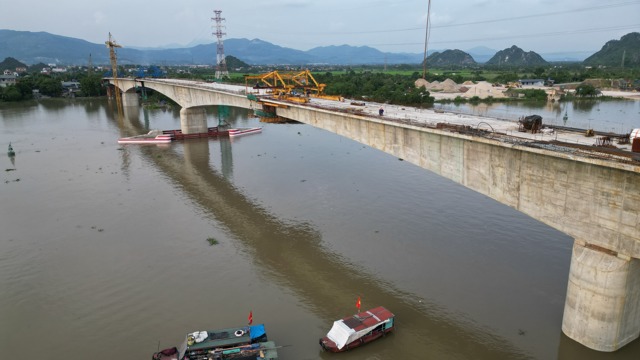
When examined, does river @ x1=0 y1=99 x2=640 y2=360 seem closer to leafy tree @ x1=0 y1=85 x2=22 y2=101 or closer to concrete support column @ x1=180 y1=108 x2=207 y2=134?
concrete support column @ x1=180 y1=108 x2=207 y2=134

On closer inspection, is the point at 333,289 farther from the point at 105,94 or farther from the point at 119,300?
the point at 105,94

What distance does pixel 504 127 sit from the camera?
23.4 m

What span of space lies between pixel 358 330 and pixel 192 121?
51743mm

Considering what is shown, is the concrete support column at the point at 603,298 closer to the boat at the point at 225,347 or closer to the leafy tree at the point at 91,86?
the boat at the point at 225,347

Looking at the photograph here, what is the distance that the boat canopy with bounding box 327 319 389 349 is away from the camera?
16.5m

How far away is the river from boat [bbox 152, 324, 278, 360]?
4.09 feet

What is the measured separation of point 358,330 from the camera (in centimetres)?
1667

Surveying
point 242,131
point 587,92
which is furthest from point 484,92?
point 242,131

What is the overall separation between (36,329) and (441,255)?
20.5 meters

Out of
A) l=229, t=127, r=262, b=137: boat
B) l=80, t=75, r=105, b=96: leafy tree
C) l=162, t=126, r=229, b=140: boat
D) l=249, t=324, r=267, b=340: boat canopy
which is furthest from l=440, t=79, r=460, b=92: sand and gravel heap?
l=249, t=324, r=267, b=340: boat canopy

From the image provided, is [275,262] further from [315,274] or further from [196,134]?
[196,134]

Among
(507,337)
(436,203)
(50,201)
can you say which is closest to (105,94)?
(50,201)

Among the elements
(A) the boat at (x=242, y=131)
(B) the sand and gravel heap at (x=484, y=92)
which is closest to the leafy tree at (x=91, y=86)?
(A) the boat at (x=242, y=131)

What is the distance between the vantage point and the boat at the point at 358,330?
54.4 feet
